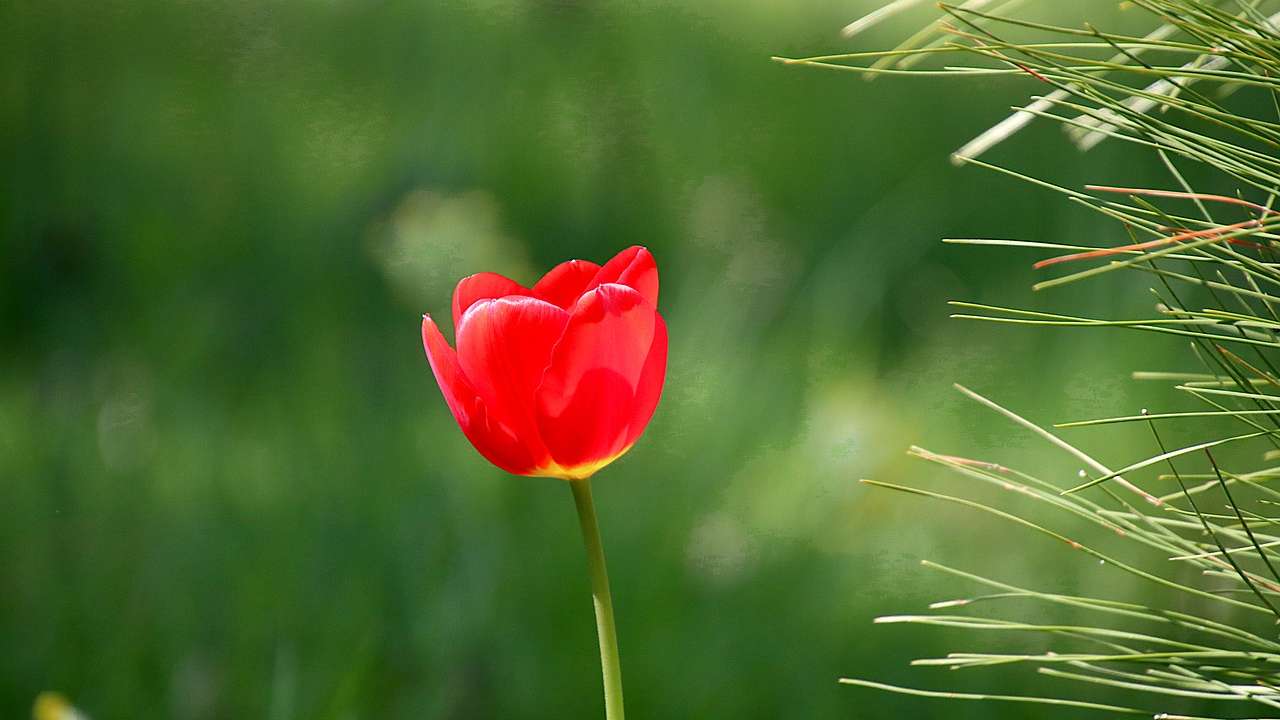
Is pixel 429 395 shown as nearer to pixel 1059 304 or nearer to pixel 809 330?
pixel 809 330

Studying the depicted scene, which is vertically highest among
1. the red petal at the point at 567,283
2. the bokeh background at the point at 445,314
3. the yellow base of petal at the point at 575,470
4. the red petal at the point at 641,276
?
the red petal at the point at 641,276

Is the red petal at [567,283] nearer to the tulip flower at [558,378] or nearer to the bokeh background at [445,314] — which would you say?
the tulip flower at [558,378]

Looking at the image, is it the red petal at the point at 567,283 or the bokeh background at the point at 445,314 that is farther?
the bokeh background at the point at 445,314

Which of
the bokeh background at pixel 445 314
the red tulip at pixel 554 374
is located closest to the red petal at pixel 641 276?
the red tulip at pixel 554 374

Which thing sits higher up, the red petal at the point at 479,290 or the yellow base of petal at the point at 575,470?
the red petal at the point at 479,290

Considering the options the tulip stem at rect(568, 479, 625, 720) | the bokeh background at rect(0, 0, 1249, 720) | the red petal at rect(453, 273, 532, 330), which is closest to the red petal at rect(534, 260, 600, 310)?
the red petal at rect(453, 273, 532, 330)

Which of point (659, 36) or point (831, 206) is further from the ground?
point (659, 36)

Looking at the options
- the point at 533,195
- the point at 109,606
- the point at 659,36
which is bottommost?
the point at 109,606

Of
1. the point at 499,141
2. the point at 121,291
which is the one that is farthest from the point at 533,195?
the point at 121,291
